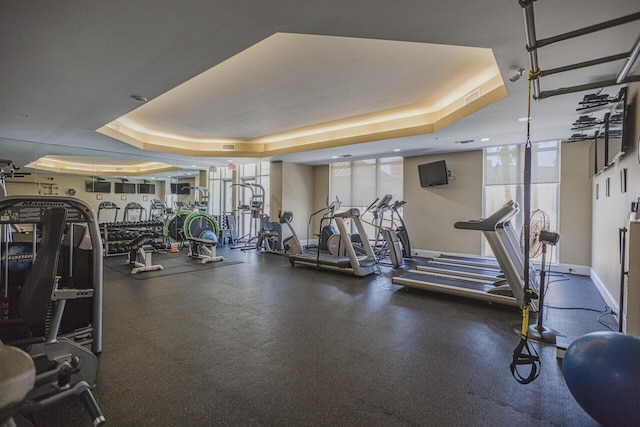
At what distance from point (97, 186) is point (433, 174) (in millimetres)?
8420

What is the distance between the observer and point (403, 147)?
21.7ft

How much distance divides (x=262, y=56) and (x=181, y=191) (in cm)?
735

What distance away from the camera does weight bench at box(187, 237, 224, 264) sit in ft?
21.8

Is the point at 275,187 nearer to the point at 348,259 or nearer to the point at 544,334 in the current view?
the point at 348,259

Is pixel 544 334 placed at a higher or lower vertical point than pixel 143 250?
lower

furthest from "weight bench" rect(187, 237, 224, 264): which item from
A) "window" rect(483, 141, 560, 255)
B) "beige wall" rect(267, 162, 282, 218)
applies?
"window" rect(483, 141, 560, 255)

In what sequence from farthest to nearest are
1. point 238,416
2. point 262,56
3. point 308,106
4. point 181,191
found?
point 181,191 < point 308,106 < point 262,56 < point 238,416

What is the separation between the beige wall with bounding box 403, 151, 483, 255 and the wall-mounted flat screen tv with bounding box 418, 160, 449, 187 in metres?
0.23

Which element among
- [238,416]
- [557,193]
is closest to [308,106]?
[238,416]

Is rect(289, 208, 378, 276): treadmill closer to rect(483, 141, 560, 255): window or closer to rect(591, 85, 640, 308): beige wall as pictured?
rect(483, 141, 560, 255): window

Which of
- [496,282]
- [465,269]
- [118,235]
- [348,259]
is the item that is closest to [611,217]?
[496,282]

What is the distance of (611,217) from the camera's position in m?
3.81

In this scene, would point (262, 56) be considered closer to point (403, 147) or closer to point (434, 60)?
point (434, 60)

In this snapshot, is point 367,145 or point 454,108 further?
point 367,145
